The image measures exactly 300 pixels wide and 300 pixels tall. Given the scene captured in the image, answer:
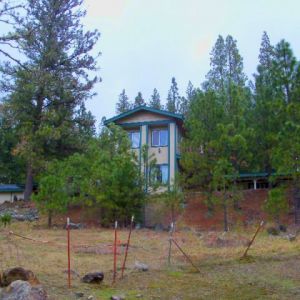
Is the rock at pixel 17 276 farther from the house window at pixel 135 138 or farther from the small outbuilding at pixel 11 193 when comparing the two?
the small outbuilding at pixel 11 193

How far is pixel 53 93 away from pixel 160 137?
767 centimetres

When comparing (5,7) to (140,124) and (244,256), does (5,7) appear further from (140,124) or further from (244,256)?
(140,124)

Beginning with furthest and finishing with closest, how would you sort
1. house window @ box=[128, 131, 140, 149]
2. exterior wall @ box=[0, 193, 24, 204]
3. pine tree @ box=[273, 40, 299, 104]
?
exterior wall @ box=[0, 193, 24, 204] < house window @ box=[128, 131, 140, 149] < pine tree @ box=[273, 40, 299, 104]

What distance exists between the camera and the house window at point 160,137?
30406 mm

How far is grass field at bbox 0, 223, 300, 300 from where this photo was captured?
851cm

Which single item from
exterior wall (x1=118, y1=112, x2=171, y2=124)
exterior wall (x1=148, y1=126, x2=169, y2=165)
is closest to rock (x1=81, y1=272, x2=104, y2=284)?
exterior wall (x1=148, y1=126, x2=169, y2=165)

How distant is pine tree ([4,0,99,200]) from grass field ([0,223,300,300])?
13.2 metres

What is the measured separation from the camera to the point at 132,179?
78.7 feet

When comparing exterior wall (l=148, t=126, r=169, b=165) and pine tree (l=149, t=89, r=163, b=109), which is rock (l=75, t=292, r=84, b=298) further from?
pine tree (l=149, t=89, r=163, b=109)

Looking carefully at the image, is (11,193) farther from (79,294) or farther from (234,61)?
(79,294)

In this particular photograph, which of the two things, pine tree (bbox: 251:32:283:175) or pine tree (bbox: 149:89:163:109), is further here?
pine tree (bbox: 149:89:163:109)

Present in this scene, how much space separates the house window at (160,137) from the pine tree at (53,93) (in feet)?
17.1

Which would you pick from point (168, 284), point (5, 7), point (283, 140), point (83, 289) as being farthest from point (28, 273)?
point (283, 140)

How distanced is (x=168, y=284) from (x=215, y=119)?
52.1ft
